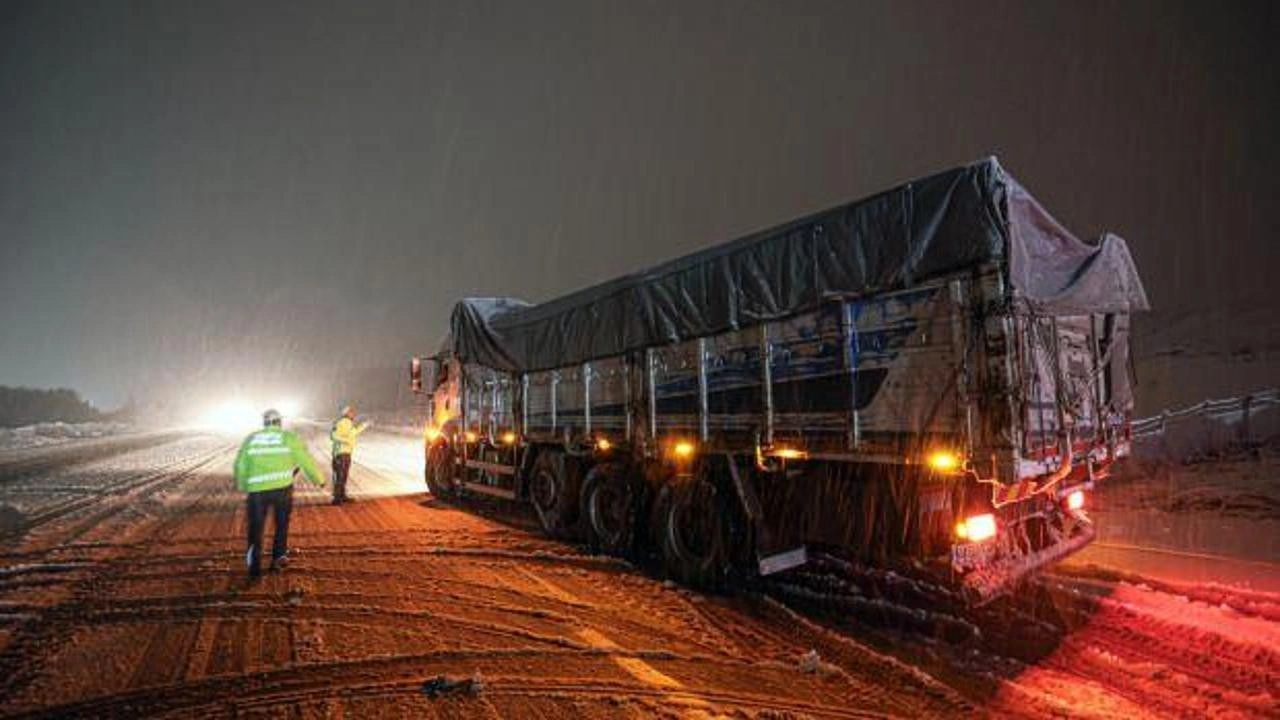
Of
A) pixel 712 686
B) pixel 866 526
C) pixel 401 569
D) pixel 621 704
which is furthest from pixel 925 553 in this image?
pixel 401 569

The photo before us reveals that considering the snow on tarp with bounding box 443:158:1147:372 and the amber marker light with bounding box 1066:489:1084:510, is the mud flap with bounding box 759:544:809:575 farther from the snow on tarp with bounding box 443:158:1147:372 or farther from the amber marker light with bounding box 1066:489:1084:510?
the amber marker light with bounding box 1066:489:1084:510

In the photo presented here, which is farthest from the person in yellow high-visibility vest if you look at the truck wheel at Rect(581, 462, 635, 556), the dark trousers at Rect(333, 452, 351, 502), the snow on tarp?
the snow on tarp

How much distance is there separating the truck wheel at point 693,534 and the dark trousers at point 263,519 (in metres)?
3.88

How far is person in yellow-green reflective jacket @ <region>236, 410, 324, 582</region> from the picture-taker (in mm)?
6367

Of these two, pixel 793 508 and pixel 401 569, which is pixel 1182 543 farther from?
pixel 401 569

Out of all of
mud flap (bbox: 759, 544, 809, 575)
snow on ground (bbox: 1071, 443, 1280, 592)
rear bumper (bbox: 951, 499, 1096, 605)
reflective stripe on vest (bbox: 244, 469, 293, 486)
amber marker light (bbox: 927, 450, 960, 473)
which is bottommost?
snow on ground (bbox: 1071, 443, 1280, 592)

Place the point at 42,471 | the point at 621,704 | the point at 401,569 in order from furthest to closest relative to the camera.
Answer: the point at 42,471 < the point at 401,569 < the point at 621,704

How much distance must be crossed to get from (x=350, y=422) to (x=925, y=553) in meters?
10.8

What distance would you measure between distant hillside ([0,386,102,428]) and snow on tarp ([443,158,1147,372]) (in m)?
97.4

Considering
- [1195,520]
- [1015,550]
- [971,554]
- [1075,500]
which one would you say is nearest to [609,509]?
[971,554]

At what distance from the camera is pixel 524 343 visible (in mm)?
9711

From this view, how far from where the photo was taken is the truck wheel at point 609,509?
7.44 m

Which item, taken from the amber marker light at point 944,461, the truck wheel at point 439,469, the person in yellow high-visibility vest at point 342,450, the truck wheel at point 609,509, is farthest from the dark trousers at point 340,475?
the amber marker light at point 944,461

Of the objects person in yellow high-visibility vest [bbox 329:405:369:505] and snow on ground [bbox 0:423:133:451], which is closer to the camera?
person in yellow high-visibility vest [bbox 329:405:369:505]
